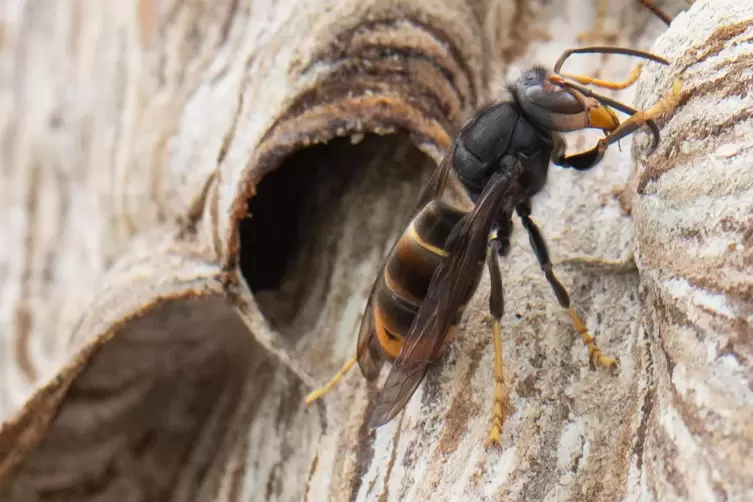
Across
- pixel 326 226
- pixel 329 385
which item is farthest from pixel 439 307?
pixel 326 226

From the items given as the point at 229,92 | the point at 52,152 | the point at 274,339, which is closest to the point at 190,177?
the point at 229,92

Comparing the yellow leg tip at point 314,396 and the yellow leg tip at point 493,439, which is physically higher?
the yellow leg tip at point 314,396

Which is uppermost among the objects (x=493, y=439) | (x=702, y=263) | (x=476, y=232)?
(x=476, y=232)

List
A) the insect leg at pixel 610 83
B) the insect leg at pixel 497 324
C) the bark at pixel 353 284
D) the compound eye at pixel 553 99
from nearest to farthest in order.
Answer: the bark at pixel 353 284 < the insect leg at pixel 497 324 < the compound eye at pixel 553 99 < the insect leg at pixel 610 83

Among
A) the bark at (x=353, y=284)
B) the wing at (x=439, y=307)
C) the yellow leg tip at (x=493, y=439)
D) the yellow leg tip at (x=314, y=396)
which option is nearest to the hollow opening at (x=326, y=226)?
the bark at (x=353, y=284)

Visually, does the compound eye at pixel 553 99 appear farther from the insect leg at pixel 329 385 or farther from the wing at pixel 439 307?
the insect leg at pixel 329 385

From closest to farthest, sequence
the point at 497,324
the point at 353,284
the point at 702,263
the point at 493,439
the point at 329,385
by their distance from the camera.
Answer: the point at 702,263 < the point at 493,439 < the point at 497,324 < the point at 329,385 < the point at 353,284

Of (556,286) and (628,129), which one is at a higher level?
(628,129)

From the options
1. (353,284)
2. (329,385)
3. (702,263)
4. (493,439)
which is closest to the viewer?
(702,263)

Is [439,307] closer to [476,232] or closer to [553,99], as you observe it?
[476,232]
